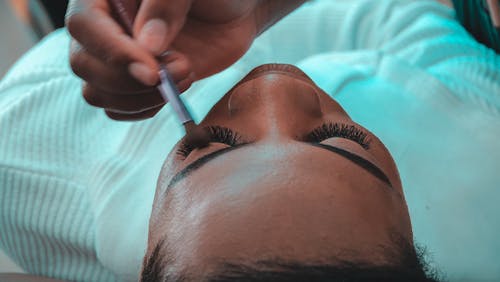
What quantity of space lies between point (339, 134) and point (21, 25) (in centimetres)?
134

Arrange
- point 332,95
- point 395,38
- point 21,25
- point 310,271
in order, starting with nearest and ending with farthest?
point 310,271 → point 332,95 → point 395,38 → point 21,25

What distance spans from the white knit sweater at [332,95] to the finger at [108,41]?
0.62 feet

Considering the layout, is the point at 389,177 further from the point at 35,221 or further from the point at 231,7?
the point at 35,221

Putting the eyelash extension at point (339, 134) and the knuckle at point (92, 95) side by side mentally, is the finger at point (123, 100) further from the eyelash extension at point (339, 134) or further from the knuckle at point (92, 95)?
the eyelash extension at point (339, 134)

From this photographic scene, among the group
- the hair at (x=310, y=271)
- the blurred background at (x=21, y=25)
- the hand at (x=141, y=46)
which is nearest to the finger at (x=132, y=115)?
the hand at (x=141, y=46)

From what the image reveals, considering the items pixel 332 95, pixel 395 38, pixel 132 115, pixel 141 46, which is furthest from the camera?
pixel 395 38

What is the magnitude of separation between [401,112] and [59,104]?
46 cm

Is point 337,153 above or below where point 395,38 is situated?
below

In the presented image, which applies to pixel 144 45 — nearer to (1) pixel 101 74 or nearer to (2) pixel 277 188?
(1) pixel 101 74

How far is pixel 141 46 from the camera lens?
0.48 meters

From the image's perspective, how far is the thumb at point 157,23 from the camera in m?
0.48

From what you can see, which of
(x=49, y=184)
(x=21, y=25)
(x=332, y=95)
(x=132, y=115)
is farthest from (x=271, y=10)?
(x=21, y=25)

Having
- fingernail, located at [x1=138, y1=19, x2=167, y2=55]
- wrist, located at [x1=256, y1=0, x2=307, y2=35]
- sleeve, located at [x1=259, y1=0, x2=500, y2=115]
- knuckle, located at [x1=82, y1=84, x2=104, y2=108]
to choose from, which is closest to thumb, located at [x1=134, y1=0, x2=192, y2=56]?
fingernail, located at [x1=138, y1=19, x2=167, y2=55]

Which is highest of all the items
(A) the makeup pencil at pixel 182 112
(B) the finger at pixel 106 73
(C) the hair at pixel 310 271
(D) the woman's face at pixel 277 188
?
(B) the finger at pixel 106 73
